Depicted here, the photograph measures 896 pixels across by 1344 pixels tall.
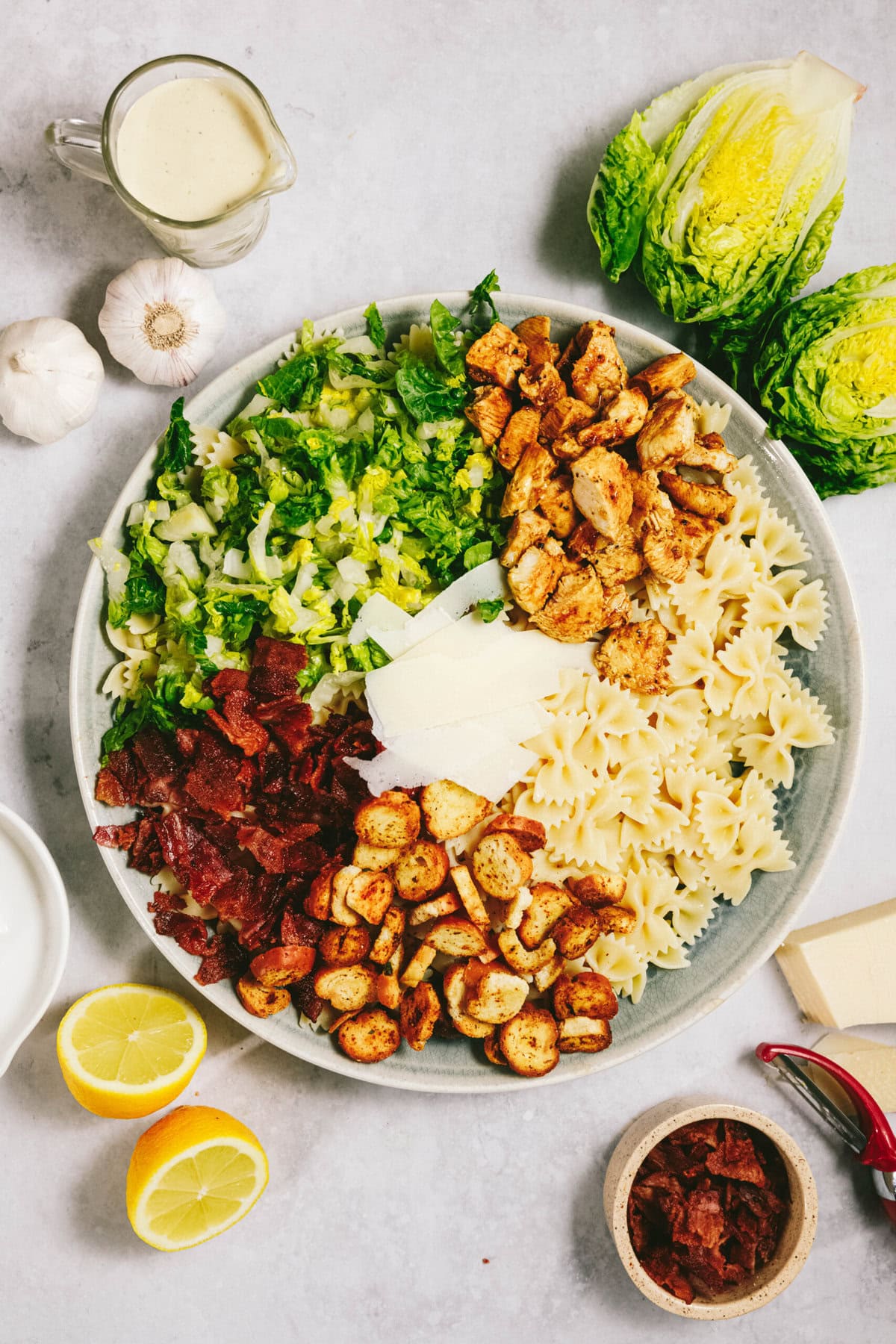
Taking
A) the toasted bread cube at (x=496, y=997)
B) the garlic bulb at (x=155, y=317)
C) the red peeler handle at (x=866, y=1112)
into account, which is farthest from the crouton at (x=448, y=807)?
the garlic bulb at (x=155, y=317)

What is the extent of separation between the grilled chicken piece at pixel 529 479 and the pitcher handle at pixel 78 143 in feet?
5.98

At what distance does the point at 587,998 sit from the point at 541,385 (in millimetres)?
2229

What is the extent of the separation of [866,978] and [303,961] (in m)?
2.26

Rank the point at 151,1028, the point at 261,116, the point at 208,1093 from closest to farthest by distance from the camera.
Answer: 1. the point at 261,116
2. the point at 151,1028
3. the point at 208,1093

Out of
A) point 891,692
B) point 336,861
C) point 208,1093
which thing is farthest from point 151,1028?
point 891,692

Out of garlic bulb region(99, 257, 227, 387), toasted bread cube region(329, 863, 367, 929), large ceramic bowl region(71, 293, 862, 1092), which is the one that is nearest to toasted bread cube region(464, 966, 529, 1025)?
large ceramic bowl region(71, 293, 862, 1092)

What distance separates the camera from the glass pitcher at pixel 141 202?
319 centimetres

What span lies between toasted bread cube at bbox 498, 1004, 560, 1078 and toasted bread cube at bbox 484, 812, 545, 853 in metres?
0.62

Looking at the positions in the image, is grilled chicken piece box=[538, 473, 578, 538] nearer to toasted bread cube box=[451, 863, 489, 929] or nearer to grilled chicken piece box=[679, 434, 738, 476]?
grilled chicken piece box=[679, 434, 738, 476]

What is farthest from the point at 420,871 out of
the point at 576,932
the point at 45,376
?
the point at 45,376

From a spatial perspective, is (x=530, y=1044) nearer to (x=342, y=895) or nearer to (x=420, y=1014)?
(x=420, y=1014)

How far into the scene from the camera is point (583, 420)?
3.43 meters

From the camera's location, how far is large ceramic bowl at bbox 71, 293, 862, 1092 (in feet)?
11.2

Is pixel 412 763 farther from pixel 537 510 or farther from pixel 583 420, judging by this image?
pixel 583 420
